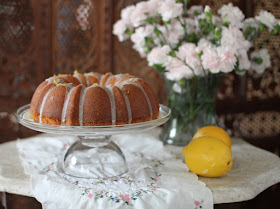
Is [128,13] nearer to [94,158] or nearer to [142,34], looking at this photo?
[142,34]

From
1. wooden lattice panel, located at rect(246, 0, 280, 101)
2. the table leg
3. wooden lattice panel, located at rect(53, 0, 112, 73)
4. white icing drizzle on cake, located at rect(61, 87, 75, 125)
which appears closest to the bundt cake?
white icing drizzle on cake, located at rect(61, 87, 75, 125)

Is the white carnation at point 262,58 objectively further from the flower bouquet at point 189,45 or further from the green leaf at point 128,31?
the green leaf at point 128,31

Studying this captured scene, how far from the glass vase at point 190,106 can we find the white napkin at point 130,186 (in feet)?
0.52

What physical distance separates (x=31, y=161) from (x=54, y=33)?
0.98m

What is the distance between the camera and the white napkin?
0.92 metres

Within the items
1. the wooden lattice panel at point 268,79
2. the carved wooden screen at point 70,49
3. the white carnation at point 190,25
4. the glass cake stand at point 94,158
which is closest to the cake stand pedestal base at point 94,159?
the glass cake stand at point 94,158

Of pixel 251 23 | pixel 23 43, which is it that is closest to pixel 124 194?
pixel 251 23

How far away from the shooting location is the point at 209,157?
103cm

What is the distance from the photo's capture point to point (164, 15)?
50.9 inches

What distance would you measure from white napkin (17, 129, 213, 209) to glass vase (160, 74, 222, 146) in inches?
6.3

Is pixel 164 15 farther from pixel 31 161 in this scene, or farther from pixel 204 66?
pixel 31 161

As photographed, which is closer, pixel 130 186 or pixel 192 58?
pixel 130 186

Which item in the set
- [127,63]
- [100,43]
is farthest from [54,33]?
[127,63]

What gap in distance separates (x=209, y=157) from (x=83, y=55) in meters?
1.19
